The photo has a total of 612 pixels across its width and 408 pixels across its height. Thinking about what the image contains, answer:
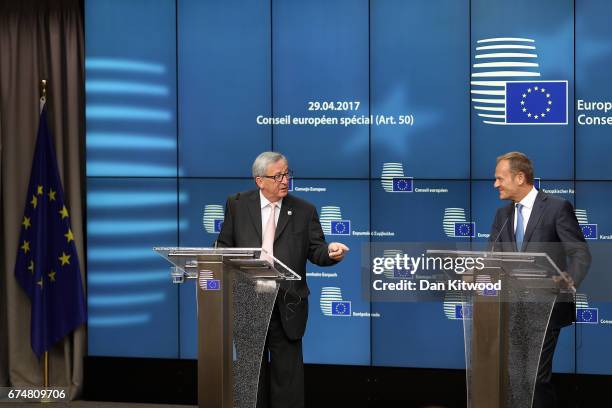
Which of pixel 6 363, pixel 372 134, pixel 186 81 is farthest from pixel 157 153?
pixel 6 363

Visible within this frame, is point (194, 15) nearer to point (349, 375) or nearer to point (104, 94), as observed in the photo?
point (104, 94)

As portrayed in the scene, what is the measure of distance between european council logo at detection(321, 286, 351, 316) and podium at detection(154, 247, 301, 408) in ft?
8.22

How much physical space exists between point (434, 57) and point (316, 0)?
1.02 metres

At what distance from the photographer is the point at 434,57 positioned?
6789 mm

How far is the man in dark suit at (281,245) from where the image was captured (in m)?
4.94

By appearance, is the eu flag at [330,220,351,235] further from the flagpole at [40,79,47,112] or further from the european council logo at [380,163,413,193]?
the flagpole at [40,79,47,112]

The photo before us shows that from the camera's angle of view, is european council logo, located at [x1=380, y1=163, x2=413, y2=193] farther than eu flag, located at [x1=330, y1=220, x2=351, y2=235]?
No

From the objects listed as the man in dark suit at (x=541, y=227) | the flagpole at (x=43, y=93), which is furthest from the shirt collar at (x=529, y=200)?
the flagpole at (x=43, y=93)

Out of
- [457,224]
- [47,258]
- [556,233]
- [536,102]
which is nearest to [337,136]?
[457,224]

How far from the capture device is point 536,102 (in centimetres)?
666

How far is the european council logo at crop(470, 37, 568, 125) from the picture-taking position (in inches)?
260

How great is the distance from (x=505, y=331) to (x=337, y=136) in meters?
3.22

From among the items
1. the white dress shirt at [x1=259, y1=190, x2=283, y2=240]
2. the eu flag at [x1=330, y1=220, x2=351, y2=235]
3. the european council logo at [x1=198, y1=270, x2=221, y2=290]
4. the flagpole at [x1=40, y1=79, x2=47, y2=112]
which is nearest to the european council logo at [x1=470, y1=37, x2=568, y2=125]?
the eu flag at [x1=330, y1=220, x2=351, y2=235]

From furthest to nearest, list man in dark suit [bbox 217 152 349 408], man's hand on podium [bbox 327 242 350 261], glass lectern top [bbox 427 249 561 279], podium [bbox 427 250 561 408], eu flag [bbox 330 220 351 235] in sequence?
eu flag [bbox 330 220 351 235] → man in dark suit [bbox 217 152 349 408] → man's hand on podium [bbox 327 242 350 261] → podium [bbox 427 250 561 408] → glass lectern top [bbox 427 249 561 279]
